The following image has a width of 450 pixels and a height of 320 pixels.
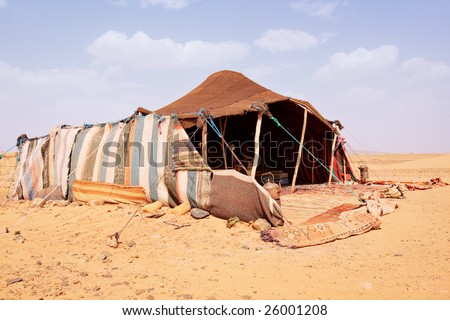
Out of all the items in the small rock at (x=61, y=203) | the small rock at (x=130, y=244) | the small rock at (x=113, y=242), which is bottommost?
the small rock at (x=130, y=244)

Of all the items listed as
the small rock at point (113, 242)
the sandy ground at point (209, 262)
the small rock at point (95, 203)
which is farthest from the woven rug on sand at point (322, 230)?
the small rock at point (95, 203)

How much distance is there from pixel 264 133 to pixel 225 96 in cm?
223

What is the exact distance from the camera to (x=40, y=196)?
882 centimetres

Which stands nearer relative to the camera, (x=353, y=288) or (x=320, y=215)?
(x=353, y=288)

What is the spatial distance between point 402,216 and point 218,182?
3661 millimetres

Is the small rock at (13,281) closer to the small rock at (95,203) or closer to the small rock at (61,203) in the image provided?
the small rock at (95,203)

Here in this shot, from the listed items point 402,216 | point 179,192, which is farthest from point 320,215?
point 179,192

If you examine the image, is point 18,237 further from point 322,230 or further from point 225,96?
point 225,96

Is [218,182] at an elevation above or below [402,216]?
above
